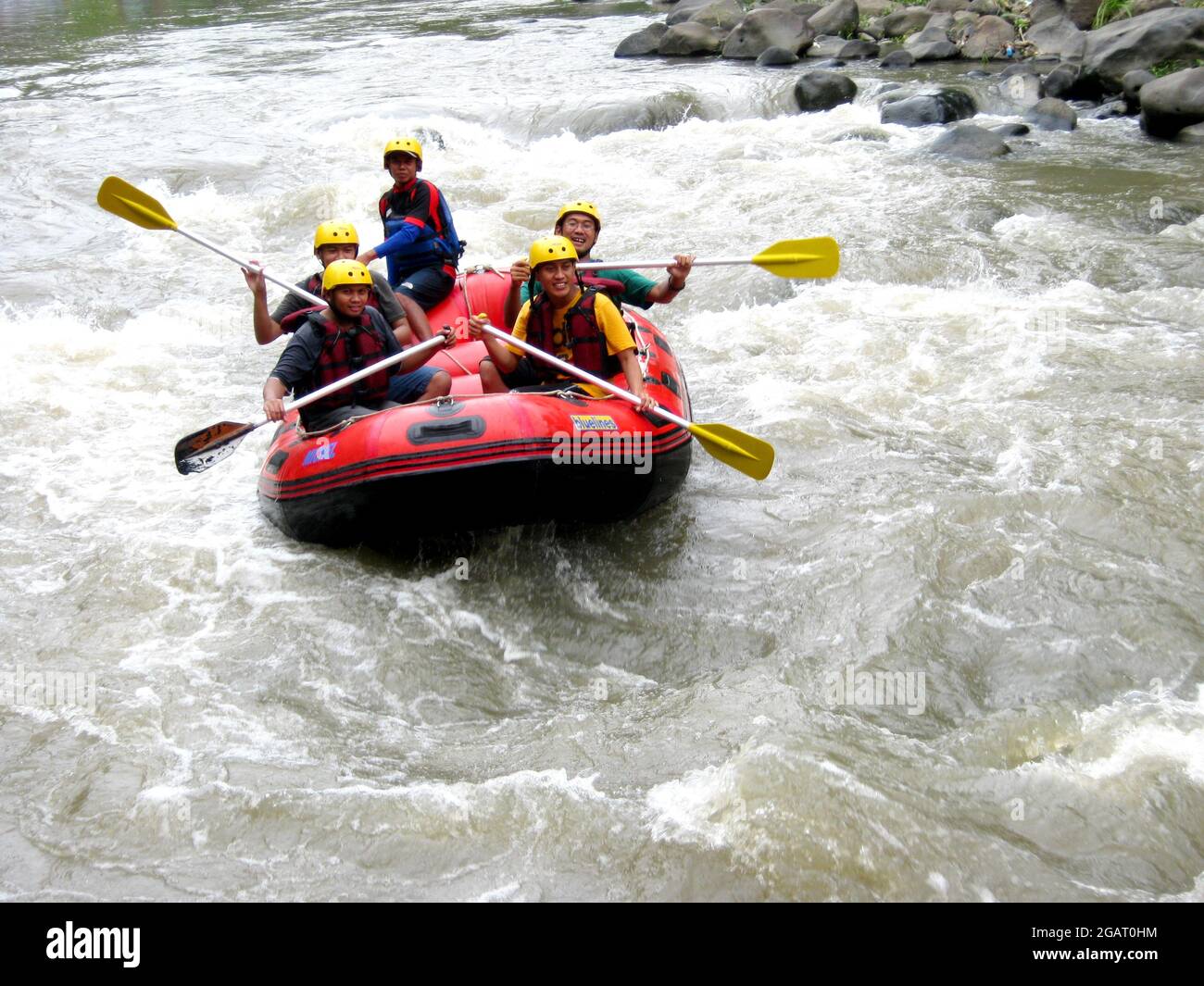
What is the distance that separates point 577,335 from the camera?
5398mm

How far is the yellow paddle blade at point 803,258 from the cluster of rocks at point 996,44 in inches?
302

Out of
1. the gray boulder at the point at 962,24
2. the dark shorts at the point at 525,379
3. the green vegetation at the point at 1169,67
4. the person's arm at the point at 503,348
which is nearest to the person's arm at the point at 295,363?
the person's arm at the point at 503,348

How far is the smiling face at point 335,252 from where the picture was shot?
573cm

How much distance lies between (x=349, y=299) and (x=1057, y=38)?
1405 cm

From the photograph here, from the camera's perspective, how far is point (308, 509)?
16.9ft

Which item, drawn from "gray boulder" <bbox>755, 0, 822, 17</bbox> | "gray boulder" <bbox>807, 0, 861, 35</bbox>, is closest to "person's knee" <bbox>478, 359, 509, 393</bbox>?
"gray boulder" <bbox>755, 0, 822, 17</bbox>

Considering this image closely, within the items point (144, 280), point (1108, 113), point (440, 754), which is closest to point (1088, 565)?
point (440, 754)

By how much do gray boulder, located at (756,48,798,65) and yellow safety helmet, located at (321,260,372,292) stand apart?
13.6 m

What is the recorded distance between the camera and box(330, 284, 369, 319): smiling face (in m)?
5.24

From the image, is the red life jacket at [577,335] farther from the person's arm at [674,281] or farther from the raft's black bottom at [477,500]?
the raft's black bottom at [477,500]

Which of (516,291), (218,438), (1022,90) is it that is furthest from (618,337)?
(1022,90)

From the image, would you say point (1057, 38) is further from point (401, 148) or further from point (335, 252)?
point (335, 252)
